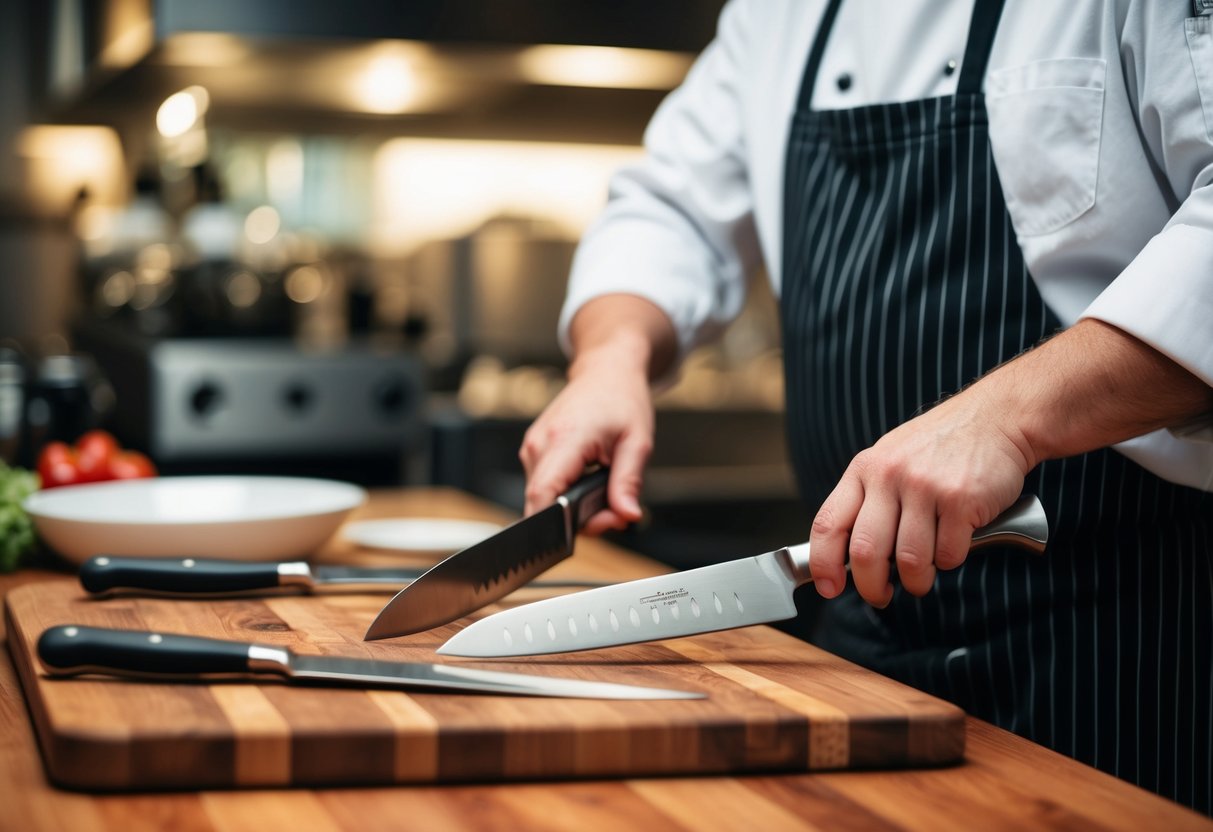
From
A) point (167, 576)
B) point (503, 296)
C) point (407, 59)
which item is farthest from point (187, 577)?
point (503, 296)

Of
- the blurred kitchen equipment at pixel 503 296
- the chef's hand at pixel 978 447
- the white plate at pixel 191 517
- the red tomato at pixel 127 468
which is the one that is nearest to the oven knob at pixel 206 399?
the red tomato at pixel 127 468

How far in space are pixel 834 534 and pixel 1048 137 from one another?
341 millimetres

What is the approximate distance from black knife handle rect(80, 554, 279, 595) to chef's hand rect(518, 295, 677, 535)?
8.1 inches

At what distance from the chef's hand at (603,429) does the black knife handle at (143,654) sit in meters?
0.34

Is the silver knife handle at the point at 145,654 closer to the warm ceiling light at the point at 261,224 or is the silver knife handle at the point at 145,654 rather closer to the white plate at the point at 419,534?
the white plate at the point at 419,534

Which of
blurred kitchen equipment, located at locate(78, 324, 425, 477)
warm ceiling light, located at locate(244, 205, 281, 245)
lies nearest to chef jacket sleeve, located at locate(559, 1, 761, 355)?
blurred kitchen equipment, located at locate(78, 324, 425, 477)

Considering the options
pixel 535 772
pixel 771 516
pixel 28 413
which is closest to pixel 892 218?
pixel 535 772

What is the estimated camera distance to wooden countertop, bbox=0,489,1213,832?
0.59 m

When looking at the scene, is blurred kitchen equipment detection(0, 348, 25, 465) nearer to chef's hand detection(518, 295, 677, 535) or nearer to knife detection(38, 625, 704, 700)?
chef's hand detection(518, 295, 677, 535)

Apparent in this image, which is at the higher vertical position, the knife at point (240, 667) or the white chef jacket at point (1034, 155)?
the white chef jacket at point (1034, 155)

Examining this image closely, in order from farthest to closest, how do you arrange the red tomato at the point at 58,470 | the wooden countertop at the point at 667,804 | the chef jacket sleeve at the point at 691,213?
1. the red tomato at the point at 58,470
2. the chef jacket sleeve at the point at 691,213
3. the wooden countertop at the point at 667,804

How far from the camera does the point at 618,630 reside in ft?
2.52

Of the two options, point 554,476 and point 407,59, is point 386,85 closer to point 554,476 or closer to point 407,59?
point 407,59

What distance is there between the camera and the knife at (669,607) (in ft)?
2.48
